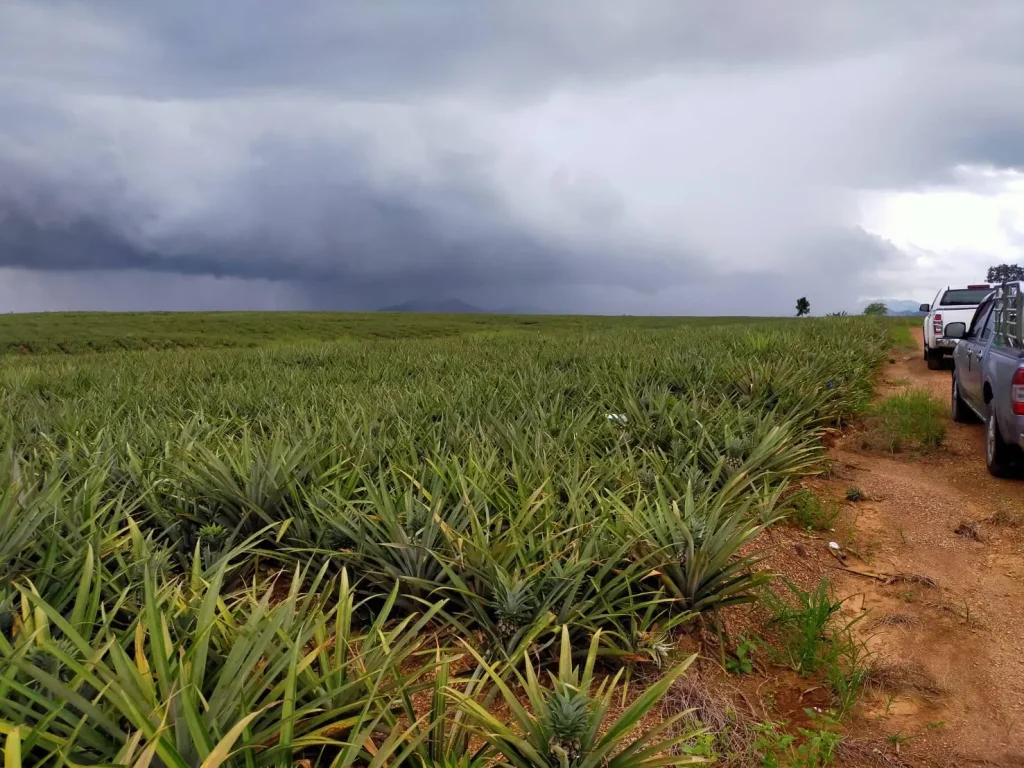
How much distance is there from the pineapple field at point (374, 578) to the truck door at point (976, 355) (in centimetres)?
191

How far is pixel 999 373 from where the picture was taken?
5.84m

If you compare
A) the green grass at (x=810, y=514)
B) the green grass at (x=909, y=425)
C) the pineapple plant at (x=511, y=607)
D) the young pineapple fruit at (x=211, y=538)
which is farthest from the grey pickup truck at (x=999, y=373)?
the young pineapple fruit at (x=211, y=538)

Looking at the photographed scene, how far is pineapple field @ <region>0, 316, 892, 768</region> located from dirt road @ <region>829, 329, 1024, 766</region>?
0.68 metres

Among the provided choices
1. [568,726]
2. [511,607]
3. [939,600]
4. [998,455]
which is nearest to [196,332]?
[998,455]

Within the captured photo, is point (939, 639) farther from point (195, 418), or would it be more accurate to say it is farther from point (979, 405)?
point (195, 418)

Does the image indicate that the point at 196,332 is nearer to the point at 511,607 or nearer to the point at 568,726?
the point at 511,607

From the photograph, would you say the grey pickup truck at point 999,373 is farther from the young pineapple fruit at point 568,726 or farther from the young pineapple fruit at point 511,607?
the young pineapple fruit at point 568,726

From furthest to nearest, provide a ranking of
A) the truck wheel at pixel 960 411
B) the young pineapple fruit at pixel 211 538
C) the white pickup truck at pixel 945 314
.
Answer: the white pickup truck at pixel 945 314 < the truck wheel at pixel 960 411 < the young pineapple fruit at pixel 211 538

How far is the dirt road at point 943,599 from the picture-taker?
274 centimetres

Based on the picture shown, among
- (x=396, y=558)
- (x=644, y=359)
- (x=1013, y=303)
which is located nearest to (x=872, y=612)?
(x=396, y=558)

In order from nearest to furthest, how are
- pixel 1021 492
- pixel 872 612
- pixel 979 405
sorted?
pixel 872 612
pixel 1021 492
pixel 979 405

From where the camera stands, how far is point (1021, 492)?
5.75 metres

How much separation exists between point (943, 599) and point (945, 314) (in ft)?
42.0

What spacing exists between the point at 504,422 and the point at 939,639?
3358 mm
